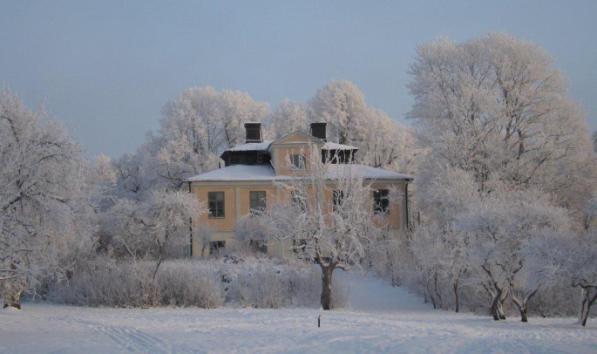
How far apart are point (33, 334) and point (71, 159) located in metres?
6.53

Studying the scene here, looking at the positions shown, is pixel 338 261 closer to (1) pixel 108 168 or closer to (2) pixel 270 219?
(2) pixel 270 219

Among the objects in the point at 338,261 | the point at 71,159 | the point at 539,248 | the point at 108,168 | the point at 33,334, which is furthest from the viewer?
the point at 108,168

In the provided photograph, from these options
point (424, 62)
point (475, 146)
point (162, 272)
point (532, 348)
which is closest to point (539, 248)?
point (532, 348)

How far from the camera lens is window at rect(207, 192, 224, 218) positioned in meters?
Result: 35.8

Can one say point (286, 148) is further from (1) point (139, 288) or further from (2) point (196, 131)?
Result: (1) point (139, 288)

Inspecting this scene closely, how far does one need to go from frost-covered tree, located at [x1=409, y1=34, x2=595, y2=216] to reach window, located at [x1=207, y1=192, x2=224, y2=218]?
11.7 m

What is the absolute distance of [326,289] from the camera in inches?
864

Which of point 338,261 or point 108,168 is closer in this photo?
point 338,261

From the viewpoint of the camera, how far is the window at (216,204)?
35.8 metres

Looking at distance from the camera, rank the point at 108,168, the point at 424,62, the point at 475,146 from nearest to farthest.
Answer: the point at 475,146 → the point at 424,62 → the point at 108,168

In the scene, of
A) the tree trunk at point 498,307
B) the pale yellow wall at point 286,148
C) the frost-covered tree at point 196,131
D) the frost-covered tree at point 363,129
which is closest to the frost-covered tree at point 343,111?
the frost-covered tree at point 363,129

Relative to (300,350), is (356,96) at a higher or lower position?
higher

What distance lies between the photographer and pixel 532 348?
12.1m

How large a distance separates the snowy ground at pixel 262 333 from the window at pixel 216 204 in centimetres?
1624
